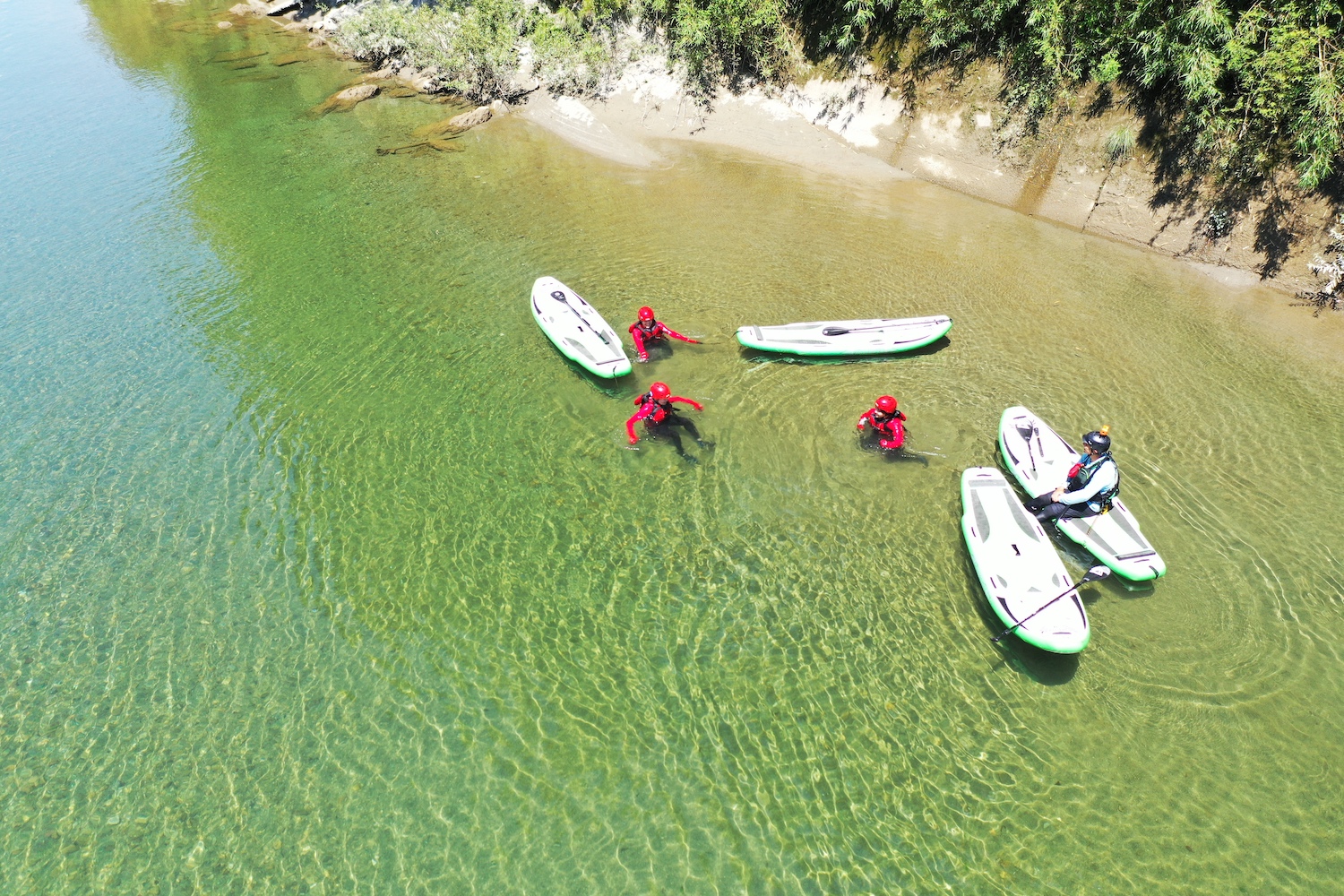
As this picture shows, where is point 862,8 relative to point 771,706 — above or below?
above

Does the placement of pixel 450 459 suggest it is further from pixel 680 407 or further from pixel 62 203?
pixel 62 203

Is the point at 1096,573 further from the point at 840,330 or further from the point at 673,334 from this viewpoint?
the point at 673,334

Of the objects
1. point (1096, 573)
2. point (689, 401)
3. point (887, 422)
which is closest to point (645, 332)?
point (689, 401)

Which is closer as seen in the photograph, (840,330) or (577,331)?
(577,331)

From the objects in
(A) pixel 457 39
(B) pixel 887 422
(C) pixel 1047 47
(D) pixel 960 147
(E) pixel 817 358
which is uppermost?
(C) pixel 1047 47

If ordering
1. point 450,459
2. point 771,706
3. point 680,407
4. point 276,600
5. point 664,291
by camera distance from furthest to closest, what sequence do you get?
point 664,291 → point 680,407 → point 450,459 → point 276,600 → point 771,706

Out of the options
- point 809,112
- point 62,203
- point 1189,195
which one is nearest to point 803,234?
point 809,112

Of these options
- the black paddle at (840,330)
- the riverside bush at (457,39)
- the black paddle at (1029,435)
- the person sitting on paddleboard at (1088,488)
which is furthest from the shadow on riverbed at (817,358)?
the riverside bush at (457,39)
